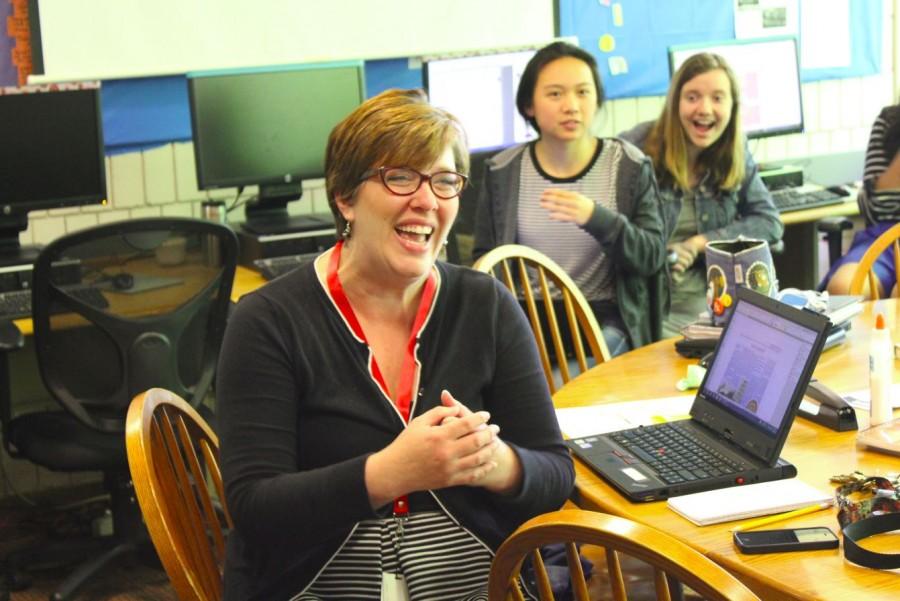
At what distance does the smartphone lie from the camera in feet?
5.12

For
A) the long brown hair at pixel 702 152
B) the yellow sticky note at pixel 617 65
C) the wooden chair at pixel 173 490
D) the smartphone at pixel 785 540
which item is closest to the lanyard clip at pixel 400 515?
the wooden chair at pixel 173 490

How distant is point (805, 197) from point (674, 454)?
291cm

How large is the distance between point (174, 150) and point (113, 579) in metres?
1.32

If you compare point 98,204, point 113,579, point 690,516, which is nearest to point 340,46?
point 98,204

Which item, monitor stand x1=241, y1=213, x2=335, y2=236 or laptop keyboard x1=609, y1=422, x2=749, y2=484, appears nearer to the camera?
laptop keyboard x1=609, y1=422, x2=749, y2=484

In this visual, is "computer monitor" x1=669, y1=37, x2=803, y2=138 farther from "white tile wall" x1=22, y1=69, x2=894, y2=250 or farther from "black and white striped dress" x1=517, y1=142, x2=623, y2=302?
"black and white striped dress" x1=517, y1=142, x2=623, y2=302

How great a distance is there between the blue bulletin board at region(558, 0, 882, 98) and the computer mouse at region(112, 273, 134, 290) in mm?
2218

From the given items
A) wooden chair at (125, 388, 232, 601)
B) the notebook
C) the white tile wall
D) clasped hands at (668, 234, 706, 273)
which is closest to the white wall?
the white tile wall

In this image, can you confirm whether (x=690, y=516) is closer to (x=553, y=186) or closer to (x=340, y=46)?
(x=553, y=186)

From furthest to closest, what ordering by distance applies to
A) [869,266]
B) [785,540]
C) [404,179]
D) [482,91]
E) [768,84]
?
[768,84] < [482,91] < [869,266] < [404,179] < [785,540]

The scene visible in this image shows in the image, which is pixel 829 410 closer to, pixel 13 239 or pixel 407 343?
pixel 407 343

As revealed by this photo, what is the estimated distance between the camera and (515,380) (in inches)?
73.4

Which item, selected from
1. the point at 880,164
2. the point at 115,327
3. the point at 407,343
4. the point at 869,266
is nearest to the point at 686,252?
the point at 869,266

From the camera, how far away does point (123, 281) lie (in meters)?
3.03
